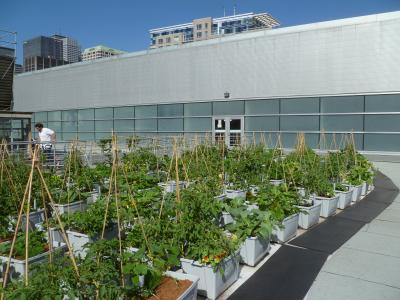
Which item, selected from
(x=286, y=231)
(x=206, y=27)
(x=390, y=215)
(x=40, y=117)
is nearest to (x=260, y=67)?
(x=390, y=215)

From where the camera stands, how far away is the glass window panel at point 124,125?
20.4 metres

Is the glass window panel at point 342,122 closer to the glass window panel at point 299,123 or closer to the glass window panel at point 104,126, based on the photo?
the glass window panel at point 299,123

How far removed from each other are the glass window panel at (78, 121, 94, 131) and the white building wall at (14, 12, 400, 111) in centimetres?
110

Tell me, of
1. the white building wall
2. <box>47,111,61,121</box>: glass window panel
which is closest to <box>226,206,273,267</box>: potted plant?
the white building wall

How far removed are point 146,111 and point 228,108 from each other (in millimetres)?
5321

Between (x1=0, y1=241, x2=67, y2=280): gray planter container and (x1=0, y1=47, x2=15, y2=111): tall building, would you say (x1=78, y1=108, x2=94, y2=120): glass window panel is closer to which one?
(x1=0, y1=47, x2=15, y2=111): tall building

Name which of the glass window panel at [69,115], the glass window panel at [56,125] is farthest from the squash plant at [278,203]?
the glass window panel at [56,125]

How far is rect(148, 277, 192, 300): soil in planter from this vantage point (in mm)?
3000

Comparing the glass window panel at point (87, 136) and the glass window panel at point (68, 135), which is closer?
the glass window panel at point (87, 136)

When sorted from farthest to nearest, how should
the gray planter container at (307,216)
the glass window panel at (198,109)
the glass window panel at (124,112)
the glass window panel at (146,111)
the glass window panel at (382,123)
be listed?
the glass window panel at (124,112) < the glass window panel at (146,111) < the glass window panel at (198,109) < the glass window panel at (382,123) < the gray planter container at (307,216)

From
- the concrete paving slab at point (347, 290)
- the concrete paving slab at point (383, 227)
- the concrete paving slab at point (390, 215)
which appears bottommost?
the concrete paving slab at point (347, 290)

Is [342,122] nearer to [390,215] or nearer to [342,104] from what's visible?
[342,104]

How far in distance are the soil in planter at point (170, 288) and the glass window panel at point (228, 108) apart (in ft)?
44.8

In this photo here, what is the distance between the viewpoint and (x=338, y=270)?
4.05 meters
